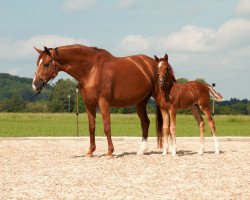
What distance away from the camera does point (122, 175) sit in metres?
9.48

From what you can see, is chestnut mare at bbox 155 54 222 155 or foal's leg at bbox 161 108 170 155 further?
foal's leg at bbox 161 108 170 155

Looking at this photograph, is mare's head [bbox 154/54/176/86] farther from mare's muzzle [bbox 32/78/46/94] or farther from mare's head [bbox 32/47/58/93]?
mare's muzzle [bbox 32/78/46/94]

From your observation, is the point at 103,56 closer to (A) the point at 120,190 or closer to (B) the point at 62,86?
(A) the point at 120,190

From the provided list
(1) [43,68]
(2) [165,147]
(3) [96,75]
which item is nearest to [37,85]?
(1) [43,68]

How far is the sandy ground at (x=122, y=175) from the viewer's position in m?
7.79

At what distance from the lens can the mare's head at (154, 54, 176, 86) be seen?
12.0 meters

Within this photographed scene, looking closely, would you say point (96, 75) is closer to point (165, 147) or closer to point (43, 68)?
point (43, 68)

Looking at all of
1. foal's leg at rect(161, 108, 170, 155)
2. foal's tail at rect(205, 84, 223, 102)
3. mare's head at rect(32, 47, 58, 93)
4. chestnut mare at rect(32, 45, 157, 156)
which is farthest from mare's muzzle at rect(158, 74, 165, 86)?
mare's head at rect(32, 47, 58, 93)

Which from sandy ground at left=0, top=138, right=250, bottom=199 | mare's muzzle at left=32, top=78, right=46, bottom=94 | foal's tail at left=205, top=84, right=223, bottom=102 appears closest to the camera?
sandy ground at left=0, top=138, right=250, bottom=199

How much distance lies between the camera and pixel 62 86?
401 feet

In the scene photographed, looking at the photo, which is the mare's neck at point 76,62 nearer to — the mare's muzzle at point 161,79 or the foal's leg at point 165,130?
the mare's muzzle at point 161,79

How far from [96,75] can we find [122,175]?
3.36m

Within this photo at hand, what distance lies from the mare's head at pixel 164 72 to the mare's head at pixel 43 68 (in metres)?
2.59

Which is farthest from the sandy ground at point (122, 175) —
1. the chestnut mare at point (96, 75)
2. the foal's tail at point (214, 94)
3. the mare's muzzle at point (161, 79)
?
the mare's muzzle at point (161, 79)
